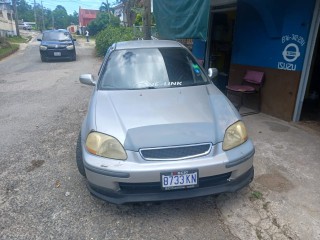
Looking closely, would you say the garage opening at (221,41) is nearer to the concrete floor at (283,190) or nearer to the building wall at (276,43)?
the building wall at (276,43)

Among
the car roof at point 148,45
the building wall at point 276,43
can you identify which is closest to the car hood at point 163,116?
the car roof at point 148,45

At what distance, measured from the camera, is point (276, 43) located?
511cm

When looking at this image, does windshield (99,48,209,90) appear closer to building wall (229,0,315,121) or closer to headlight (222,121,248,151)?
headlight (222,121,248,151)

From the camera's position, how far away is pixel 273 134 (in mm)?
4566

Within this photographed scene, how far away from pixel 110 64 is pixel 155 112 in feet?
4.44

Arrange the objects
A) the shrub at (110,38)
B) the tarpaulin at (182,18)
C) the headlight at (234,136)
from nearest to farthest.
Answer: the headlight at (234,136) < the tarpaulin at (182,18) < the shrub at (110,38)

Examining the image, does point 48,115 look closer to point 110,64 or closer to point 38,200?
point 110,64

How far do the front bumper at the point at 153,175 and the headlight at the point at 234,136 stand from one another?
5 centimetres

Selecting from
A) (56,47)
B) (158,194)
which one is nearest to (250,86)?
(158,194)

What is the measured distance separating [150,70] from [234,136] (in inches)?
60.4

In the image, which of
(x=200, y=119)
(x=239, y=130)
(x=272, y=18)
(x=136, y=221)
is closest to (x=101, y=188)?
(x=136, y=221)

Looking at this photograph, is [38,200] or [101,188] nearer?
[101,188]

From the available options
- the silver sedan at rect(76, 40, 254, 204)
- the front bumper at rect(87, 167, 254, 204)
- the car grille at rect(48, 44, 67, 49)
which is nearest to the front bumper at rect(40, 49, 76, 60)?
the car grille at rect(48, 44, 67, 49)

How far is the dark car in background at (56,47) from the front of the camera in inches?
559
